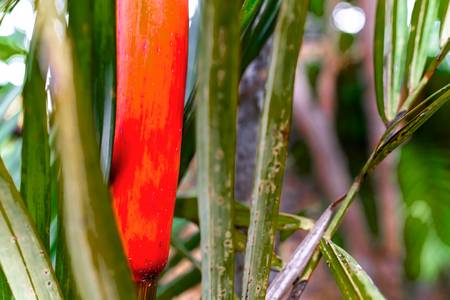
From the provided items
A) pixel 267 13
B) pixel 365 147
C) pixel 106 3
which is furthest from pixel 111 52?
pixel 365 147

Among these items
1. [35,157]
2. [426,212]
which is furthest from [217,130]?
[426,212]

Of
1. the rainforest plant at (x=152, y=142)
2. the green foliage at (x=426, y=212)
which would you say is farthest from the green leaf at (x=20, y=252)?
the green foliage at (x=426, y=212)

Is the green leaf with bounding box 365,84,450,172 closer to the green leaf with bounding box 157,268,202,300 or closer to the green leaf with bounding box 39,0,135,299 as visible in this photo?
the green leaf with bounding box 39,0,135,299

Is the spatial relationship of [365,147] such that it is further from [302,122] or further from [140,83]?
[140,83]

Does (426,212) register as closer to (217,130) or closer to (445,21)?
(445,21)

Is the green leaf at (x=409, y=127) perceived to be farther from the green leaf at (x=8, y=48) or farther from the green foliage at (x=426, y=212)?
the green foliage at (x=426, y=212)

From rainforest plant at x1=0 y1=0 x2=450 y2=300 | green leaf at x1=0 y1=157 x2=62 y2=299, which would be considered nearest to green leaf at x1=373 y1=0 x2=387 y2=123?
rainforest plant at x1=0 y1=0 x2=450 y2=300
